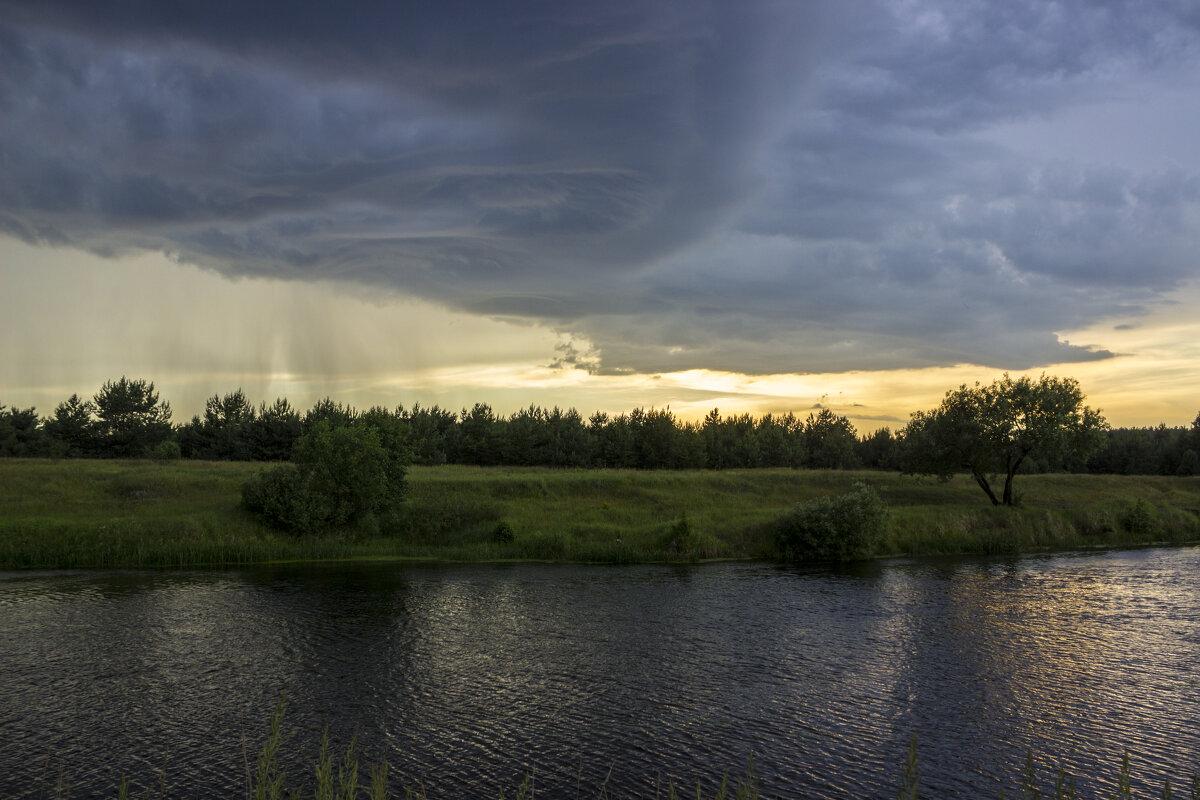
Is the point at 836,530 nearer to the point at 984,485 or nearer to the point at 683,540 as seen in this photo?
the point at 683,540

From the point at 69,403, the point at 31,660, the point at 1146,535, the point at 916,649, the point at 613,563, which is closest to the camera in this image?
the point at 31,660

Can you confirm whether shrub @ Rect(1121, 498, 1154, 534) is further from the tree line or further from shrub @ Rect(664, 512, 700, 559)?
shrub @ Rect(664, 512, 700, 559)

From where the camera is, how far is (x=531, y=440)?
12394 cm

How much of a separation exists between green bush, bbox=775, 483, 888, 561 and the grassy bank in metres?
1.90

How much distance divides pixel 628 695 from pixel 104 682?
Answer: 54.8 feet

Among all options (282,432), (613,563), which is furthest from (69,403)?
(613,563)

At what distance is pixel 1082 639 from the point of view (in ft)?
95.2

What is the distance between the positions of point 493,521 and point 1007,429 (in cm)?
4744

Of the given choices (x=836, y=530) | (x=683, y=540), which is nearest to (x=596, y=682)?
(x=683, y=540)

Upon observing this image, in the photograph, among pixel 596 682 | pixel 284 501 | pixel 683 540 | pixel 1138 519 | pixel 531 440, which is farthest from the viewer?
pixel 531 440

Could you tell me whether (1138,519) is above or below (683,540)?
above

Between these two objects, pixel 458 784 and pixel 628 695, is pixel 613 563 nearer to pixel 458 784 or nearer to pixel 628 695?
pixel 628 695

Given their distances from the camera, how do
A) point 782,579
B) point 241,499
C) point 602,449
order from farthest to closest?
point 602,449, point 241,499, point 782,579

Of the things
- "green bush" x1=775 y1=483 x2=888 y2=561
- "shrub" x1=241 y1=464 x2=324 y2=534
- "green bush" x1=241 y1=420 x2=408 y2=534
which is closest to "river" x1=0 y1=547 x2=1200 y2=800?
"green bush" x1=775 y1=483 x2=888 y2=561
